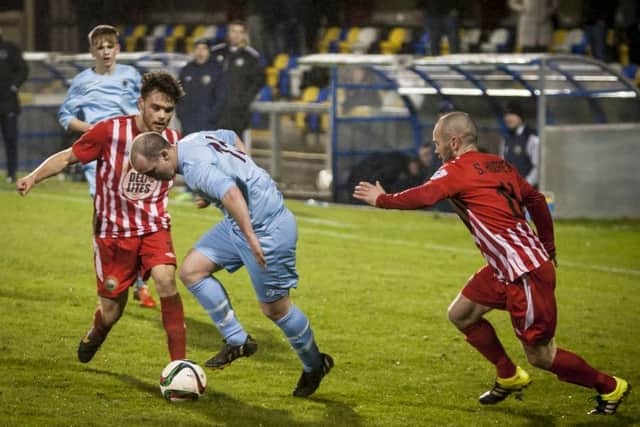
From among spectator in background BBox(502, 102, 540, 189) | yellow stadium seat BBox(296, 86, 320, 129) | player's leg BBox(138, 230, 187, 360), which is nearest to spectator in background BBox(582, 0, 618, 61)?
yellow stadium seat BBox(296, 86, 320, 129)

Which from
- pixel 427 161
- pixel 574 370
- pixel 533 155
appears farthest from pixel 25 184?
pixel 427 161

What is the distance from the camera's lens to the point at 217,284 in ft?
23.0

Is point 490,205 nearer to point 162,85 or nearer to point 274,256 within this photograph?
point 274,256

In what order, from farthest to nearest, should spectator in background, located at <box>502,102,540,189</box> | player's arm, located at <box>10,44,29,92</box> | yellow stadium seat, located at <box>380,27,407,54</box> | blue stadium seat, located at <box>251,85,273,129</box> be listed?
yellow stadium seat, located at <box>380,27,407,54</box>, blue stadium seat, located at <box>251,85,273,129</box>, player's arm, located at <box>10,44,29,92</box>, spectator in background, located at <box>502,102,540,189</box>

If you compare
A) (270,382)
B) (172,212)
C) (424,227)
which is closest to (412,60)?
(424,227)

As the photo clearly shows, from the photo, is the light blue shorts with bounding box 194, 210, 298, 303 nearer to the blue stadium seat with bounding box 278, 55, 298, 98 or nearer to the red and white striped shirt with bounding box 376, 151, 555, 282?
the red and white striped shirt with bounding box 376, 151, 555, 282

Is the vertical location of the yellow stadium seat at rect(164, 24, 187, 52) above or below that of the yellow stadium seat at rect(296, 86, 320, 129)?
above

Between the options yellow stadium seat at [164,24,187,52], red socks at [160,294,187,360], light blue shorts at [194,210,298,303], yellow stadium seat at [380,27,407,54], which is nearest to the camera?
light blue shorts at [194,210,298,303]

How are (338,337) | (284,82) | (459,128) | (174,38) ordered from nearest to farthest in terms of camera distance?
1. (459,128)
2. (338,337)
3. (284,82)
4. (174,38)

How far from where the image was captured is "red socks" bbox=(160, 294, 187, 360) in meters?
6.85

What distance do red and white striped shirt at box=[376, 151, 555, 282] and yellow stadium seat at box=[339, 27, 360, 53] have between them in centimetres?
2296

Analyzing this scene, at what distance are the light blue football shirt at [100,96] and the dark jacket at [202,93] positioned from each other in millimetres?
6294

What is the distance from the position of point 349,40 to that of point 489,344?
23.5 metres

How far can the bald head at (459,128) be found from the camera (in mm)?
6402
